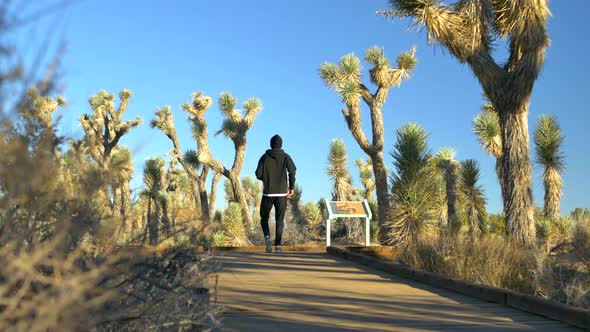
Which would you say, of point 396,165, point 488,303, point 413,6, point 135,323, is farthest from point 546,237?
point 135,323

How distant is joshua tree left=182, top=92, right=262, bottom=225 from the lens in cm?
3042

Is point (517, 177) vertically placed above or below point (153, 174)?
below

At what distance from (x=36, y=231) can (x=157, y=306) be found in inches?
27.1

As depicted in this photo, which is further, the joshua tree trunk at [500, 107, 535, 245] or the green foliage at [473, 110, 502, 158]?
the green foliage at [473, 110, 502, 158]

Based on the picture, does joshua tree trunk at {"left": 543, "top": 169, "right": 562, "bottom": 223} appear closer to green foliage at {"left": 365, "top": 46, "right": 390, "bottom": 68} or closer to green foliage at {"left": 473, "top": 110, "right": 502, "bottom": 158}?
green foliage at {"left": 473, "top": 110, "right": 502, "bottom": 158}

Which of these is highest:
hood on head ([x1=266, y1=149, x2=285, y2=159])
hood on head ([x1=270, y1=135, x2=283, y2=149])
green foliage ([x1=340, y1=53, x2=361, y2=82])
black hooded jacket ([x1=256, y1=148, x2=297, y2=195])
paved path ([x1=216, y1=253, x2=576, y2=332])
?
green foliage ([x1=340, y1=53, x2=361, y2=82])

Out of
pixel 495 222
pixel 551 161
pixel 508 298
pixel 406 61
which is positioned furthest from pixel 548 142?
pixel 508 298

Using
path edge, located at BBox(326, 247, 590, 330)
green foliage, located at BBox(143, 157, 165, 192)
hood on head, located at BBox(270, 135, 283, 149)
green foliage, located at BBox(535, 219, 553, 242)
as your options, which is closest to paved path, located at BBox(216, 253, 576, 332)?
path edge, located at BBox(326, 247, 590, 330)

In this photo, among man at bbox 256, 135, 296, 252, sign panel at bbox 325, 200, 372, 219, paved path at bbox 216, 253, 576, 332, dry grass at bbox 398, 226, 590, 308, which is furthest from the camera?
sign panel at bbox 325, 200, 372, 219

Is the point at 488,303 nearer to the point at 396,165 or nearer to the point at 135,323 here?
the point at 135,323

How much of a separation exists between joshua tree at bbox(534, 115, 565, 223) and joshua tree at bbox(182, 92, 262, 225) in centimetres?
1310

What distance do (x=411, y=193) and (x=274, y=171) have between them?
4.21 m

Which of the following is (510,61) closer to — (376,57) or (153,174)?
(376,57)

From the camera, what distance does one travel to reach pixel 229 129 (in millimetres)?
30344
